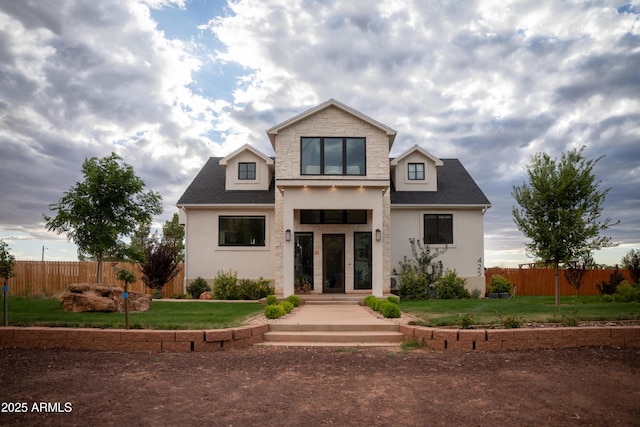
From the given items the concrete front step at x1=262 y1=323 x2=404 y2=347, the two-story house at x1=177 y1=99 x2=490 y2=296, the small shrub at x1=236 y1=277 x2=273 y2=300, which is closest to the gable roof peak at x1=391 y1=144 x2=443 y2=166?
the two-story house at x1=177 y1=99 x2=490 y2=296

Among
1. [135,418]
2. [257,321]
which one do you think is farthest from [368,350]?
[135,418]

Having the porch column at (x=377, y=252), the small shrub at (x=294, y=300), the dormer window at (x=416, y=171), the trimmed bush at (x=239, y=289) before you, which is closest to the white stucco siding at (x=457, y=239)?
the dormer window at (x=416, y=171)

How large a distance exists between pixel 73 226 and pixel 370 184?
34.6 feet

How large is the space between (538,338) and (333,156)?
34.9 feet

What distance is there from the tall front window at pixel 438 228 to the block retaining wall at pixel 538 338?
11487 mm

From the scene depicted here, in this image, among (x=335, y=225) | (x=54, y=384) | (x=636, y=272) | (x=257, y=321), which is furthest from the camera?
(x=636, y=272)

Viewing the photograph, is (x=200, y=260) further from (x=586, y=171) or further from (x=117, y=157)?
(x=586, y=171)

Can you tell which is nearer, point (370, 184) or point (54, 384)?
point (54, 384)

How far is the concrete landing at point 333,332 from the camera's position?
9961 mm

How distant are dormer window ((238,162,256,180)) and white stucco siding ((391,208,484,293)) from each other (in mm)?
6741

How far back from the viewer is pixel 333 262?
18.6 meters

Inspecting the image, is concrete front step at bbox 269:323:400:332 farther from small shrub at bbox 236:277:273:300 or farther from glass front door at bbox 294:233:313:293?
small shrub at bbox 236:277:273:300

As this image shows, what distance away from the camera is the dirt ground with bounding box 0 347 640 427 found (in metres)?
5.14

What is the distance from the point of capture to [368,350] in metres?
9.05
